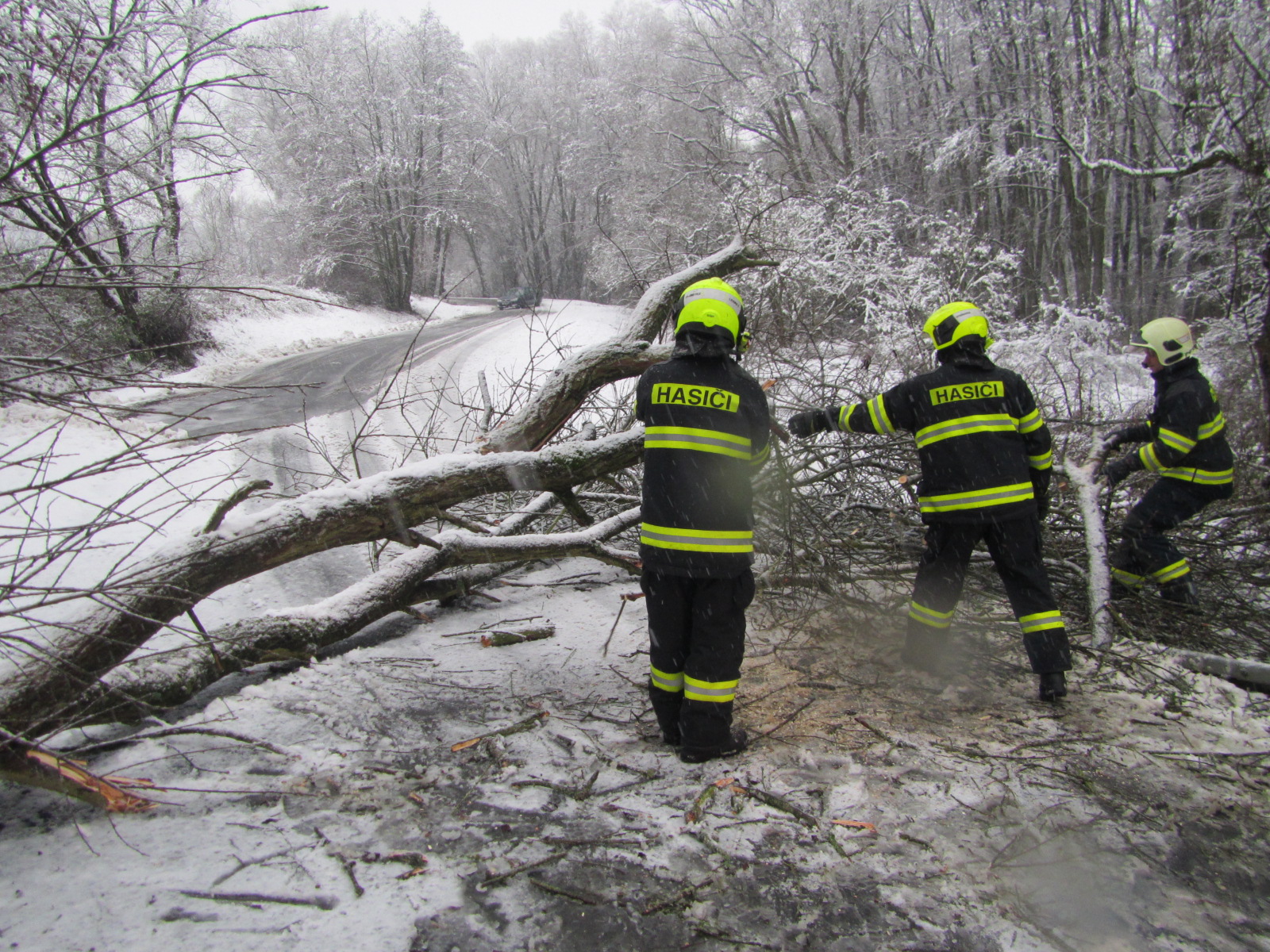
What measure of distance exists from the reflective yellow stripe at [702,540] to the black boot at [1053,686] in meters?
1.49

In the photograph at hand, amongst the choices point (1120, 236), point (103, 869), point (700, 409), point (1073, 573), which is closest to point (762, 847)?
point (700, 409)

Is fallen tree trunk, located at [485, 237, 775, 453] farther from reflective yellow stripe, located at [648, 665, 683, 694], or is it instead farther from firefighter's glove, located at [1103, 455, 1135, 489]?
firefighter's glove, located at [1103, 455, 1135, 489]

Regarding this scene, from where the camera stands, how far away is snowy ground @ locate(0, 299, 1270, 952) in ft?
5.46

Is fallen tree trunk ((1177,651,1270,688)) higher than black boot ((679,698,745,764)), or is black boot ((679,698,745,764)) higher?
black boot ((679,698,745,764))

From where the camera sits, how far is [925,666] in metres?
3.26

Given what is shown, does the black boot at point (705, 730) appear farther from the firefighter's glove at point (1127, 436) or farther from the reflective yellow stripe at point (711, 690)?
the firefighter's glove at point (1127, 436)

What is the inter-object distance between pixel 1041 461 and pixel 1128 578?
1.19 meters

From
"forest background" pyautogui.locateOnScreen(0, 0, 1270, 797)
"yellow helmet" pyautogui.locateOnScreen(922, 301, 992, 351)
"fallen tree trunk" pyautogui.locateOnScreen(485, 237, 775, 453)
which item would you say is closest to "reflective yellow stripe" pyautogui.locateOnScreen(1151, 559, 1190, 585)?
"forest background" pyautogui.locateOnScreen(0, 0, 1270, 797)

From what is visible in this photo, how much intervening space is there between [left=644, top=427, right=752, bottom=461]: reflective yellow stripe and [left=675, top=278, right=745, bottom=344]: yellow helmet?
0.38m

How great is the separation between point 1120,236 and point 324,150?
22.6 metres

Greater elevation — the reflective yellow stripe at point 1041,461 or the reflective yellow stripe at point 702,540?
the reflective yellow stripe at point 1041,461

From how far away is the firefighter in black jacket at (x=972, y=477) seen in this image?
298 cm

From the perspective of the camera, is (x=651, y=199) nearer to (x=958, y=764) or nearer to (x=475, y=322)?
(x=475, y=322)

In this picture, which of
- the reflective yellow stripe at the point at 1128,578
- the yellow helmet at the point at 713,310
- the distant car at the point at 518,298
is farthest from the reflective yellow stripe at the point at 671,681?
the distant car at the point at 518,298
